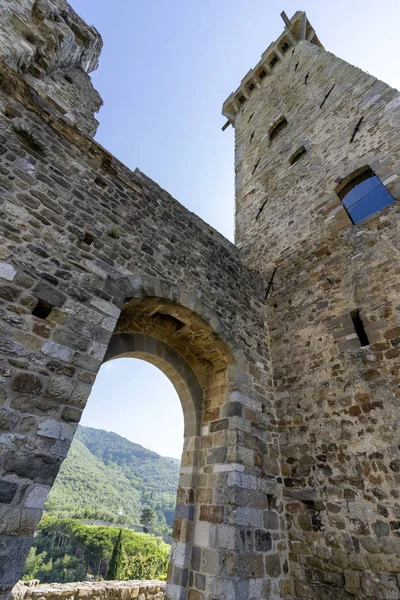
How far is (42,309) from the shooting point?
2982 millimetres

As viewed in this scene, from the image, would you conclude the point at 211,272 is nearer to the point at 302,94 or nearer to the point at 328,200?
the point at 328,200

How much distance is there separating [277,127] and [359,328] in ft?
28.9

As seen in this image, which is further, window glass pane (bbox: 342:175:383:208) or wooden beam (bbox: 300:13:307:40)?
wooden beam (bbox: 300:13:307:40)

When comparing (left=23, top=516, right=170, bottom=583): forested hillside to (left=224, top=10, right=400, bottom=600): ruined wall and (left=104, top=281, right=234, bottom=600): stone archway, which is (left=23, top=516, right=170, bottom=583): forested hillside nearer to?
(left=104, top=281, right=234, bottom=600): stone archway

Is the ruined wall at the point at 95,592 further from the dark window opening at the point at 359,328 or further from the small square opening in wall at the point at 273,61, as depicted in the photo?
the small square opening in wall at the point at 273,61

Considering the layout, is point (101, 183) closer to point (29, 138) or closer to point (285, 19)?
point (29, 138)

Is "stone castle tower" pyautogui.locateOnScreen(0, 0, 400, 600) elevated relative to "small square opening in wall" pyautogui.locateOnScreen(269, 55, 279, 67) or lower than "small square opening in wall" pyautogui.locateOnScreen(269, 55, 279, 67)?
lower

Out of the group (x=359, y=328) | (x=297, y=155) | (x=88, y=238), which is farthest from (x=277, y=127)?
(x=88, y=238)

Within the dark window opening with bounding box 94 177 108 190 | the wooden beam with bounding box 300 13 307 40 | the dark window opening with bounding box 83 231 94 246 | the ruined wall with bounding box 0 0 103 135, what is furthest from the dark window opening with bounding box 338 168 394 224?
the wooden beam with bounding box 300 13 307 40

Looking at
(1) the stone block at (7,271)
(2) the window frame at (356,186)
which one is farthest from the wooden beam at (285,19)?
(1) the stone block at (7,271)

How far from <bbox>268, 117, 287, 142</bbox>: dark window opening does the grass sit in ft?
28.8

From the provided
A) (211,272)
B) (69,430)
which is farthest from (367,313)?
(69,430)

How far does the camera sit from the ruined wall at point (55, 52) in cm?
691

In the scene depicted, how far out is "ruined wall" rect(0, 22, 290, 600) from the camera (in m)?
2.53
